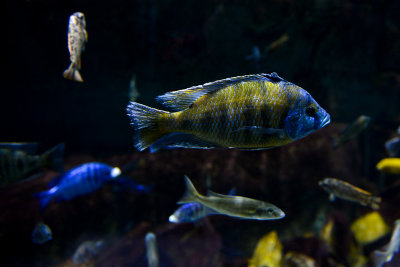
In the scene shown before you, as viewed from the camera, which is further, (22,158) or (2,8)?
(2,8)

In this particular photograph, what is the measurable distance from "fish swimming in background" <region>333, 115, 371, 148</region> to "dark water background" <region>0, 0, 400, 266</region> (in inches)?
16.5

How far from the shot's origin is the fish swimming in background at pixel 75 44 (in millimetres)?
2139

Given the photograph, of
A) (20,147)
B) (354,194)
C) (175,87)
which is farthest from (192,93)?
(175,87)

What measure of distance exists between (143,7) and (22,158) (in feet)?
14.8

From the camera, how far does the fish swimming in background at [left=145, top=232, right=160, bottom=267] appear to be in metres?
3.83

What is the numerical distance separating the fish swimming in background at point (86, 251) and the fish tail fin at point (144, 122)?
14.0ft

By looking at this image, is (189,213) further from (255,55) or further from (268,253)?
(255,55)

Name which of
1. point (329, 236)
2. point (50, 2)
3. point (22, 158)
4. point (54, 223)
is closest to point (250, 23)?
point (50, 2)

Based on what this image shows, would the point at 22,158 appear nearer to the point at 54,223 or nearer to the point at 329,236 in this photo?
the point at 54,223

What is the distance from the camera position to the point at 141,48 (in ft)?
21.3

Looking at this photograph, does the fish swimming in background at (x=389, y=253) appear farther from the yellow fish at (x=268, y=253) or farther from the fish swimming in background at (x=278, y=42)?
A: the fish swimming in background at (x=278, y=42)

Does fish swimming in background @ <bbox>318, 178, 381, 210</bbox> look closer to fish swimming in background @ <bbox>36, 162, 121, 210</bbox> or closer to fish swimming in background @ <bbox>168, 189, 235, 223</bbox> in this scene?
fish swimming in background @ <bbox>168, 189, 235, 223</bbox>

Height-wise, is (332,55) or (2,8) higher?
(2,8)

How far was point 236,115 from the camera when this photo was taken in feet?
4.29
